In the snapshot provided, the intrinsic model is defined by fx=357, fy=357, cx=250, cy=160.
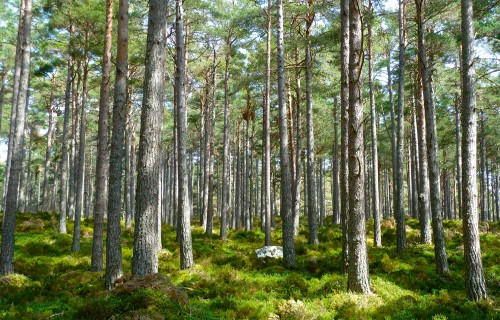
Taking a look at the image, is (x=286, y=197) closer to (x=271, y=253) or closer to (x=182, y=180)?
(x=271, y=253)

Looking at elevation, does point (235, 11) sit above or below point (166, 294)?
above

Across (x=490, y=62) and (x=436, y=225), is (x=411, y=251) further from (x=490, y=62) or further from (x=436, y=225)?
(x=490, y=62)

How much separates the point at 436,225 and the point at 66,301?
10134 millimetres

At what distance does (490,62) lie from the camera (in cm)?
1933

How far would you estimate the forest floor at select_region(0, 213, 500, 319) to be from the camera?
6.06m

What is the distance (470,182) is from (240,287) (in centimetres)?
591

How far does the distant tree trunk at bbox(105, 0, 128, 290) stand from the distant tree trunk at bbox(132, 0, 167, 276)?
2.47 metres

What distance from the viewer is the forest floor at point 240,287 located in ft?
19.9

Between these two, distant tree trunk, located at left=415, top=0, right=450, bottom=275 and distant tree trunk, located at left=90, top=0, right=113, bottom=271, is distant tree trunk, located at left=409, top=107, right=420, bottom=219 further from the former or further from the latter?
distant tree trunk, located at left=90, top=0, right=113, bottom=271

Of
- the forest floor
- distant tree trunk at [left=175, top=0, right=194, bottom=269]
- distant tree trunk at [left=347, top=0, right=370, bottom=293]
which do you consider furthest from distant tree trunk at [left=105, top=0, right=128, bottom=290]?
distant tree trunk at [left=347, top=0, right=370, bottom=293]

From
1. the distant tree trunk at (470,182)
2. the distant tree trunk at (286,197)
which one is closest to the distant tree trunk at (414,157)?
the distant tree trunk at (286,197)

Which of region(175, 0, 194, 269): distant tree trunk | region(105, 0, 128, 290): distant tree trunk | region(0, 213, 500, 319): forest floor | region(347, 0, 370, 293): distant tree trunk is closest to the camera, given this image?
region(0, 213, 500, 319): forest floor

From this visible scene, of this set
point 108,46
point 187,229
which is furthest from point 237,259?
point 108,46

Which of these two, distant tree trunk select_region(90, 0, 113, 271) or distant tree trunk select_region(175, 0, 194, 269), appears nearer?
distant tree trunk select_region(90, 0, 113, 271)
